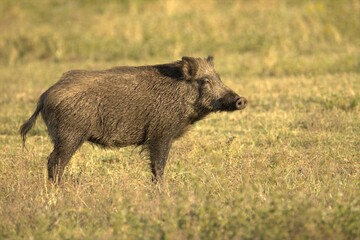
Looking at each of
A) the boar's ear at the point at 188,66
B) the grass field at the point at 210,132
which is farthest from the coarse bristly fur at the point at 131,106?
the grass field at the point at 210,132

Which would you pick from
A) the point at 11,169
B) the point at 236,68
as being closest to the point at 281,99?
the point at 236,68

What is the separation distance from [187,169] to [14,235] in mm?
2749

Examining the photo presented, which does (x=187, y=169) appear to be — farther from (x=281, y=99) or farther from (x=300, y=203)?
(x=281, y=99)

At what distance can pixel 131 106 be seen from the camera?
820 centimetres

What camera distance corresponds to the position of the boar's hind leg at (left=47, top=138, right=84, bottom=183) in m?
7.79

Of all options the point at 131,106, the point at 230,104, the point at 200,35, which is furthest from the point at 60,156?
the point at 200,35

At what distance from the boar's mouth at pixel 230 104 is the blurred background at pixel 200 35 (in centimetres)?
751

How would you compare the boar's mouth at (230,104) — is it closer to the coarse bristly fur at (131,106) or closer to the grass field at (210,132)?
the coarse bristly fur at (131,106)

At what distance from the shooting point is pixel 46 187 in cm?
729

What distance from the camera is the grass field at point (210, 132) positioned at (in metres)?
6.09

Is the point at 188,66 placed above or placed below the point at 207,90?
above

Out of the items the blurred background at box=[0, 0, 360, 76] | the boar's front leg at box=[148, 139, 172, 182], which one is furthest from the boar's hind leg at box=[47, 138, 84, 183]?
the blurred background at box=[0, 0, 360, 76]

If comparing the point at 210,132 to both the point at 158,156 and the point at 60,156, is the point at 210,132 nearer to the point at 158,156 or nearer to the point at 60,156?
the point at 158,156

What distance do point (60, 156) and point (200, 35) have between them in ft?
37.2
